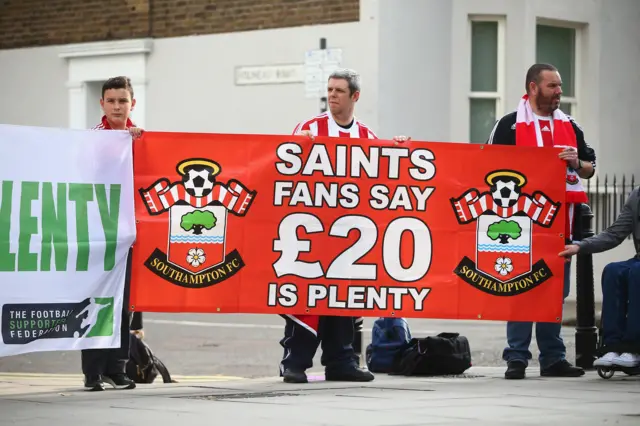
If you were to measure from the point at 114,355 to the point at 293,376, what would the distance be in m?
1.17

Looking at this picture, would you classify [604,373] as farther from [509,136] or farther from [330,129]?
[330,129]

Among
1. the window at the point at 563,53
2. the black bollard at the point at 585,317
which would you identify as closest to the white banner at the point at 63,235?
the black bollard at the point at 585,317

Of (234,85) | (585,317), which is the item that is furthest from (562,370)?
(234,85)

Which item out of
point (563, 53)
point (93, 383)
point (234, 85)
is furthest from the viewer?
point (563, 53)

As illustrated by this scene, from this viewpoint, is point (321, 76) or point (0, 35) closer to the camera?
point (321, 76)

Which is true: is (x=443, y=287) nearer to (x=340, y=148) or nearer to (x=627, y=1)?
(x=340, y=148)

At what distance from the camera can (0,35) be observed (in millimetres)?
25812

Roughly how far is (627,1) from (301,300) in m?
14.8

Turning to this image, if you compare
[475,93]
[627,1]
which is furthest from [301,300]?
[627,1]

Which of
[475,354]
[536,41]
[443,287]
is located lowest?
[475,354]

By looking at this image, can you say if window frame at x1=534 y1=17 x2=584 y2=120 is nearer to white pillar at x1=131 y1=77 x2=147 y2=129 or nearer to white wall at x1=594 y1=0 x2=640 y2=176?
white wall at x1=594 y1=0 x2=640 y2=176

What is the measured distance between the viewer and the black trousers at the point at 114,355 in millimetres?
9320

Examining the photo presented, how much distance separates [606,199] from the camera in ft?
72.6

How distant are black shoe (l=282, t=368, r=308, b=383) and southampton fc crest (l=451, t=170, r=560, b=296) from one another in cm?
121
